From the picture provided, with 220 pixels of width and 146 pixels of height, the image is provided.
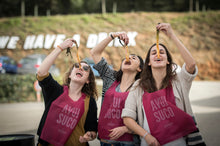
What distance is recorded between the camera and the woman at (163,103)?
1.92 metres

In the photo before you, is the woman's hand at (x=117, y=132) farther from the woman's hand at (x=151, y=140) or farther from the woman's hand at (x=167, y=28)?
the woman's hand at (x=167, y=28)

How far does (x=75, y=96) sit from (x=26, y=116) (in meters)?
4.59

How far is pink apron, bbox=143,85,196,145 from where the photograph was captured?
1.91 meters

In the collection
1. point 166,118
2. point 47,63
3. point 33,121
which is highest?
point 47,63

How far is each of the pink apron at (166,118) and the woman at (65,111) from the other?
0.65 meters

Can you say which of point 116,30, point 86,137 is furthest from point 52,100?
point 116,30

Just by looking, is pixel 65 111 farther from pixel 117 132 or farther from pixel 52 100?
pixel 117 132

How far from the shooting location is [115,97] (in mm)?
2312

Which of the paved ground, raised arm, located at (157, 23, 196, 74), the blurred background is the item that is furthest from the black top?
the blurred background

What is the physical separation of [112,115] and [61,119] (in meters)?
0.49

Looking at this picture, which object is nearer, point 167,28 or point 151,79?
point 167,28

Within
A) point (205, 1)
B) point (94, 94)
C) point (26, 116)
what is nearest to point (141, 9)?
point (205, 1)

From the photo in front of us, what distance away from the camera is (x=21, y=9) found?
2731 cm

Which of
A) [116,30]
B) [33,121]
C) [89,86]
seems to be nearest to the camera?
[89,86]
